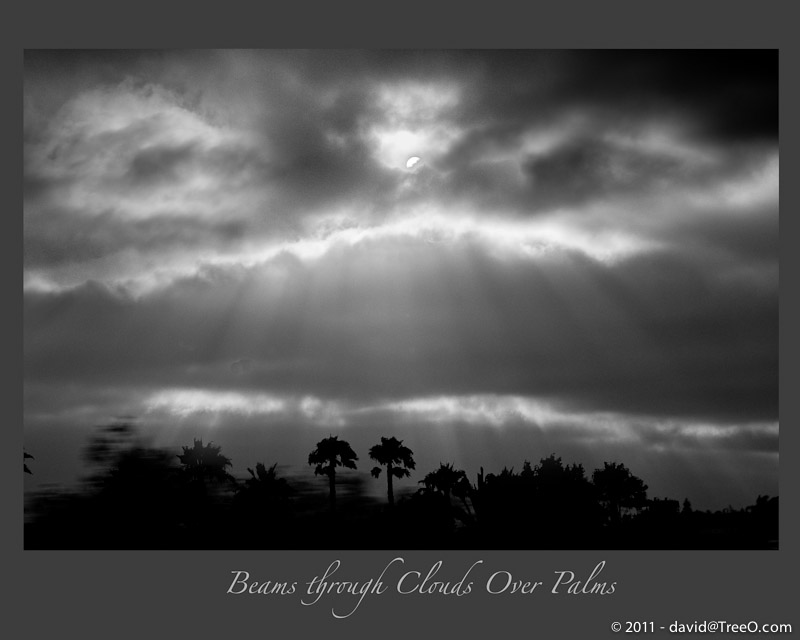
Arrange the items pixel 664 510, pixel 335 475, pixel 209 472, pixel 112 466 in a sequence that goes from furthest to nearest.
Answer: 1. pixel 335 475
2. pixel 209 472
3. pixel 664 510
4. pixel 112 466

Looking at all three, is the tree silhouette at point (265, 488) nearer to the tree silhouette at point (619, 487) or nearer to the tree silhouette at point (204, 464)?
the tree silhouette at point (204, 464)

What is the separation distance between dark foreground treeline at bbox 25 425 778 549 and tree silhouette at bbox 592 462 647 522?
3852 millimetres

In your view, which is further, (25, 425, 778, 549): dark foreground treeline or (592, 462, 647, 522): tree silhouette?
(592, 462, 647, 522): tree silhouette

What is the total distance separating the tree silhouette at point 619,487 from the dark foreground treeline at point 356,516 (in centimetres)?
385

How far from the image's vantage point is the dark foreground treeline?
4506 centimetres

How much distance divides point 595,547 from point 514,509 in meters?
5.41

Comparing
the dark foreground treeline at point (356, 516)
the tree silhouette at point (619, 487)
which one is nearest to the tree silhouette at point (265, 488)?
the dark foreground treeline at point (356, 516)

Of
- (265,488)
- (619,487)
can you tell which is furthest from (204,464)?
(619,487)

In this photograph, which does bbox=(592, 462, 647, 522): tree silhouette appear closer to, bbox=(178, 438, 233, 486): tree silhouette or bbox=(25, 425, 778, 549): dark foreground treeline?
bbox=(25, 425, 778, 549): dark foreground treeline

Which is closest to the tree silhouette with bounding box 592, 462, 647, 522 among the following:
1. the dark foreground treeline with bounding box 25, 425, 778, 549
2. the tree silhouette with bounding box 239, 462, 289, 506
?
the dark foreground treeline with bounding box 25, 425, 778, 549

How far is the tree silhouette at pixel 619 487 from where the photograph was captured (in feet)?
200
